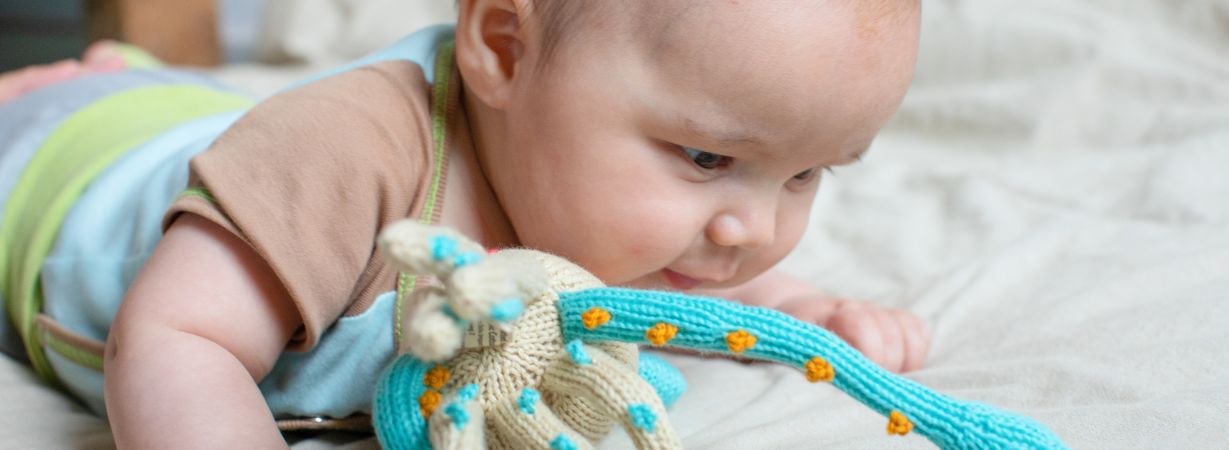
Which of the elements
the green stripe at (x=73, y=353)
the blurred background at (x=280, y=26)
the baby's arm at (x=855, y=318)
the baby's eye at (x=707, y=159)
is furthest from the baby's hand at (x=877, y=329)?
the blurred background at (x=280, y=26)

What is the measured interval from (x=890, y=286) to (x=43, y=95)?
3.40 feet

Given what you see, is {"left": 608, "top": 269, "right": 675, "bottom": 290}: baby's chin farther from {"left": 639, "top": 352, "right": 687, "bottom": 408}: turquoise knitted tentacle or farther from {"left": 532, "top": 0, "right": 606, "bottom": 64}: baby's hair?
{"left": 532, "top": 0, "right": 606, "bottom": 64}: baby's hair

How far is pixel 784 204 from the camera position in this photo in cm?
91

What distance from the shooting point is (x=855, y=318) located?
108 centimetres

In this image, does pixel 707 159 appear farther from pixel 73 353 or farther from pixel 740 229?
pixel 73 353

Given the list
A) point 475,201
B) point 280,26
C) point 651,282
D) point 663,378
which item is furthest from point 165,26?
point 663,378

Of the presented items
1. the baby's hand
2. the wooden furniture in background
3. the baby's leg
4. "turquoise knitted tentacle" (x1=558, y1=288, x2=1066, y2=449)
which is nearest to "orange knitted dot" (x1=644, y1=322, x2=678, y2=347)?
"turquoise knitted tentacle" (x1=558, y1=288, x2=1066, y2=449)

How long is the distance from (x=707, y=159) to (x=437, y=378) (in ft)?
0.96

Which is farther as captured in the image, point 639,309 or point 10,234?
point 10,234

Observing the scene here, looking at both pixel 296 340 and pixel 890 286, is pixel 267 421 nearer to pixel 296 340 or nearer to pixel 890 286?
pixel 296 340

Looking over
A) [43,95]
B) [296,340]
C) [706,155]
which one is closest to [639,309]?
[706,155]

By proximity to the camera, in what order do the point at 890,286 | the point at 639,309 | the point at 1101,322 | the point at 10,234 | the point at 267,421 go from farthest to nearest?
the point at 890,286 → the point at 10,234 → the point at 1101,322 → the point at 267,421 → the point at 639,309

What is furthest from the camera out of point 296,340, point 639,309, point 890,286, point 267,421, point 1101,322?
point 890,286

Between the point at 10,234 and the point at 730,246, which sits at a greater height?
the point at 730,246
